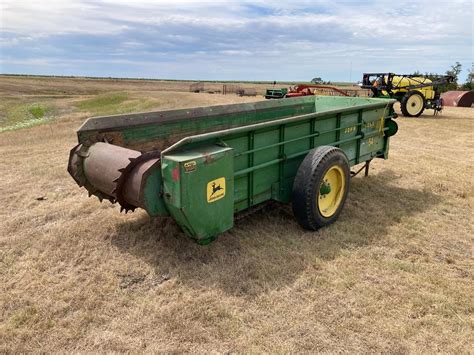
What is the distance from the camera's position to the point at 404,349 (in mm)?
2619

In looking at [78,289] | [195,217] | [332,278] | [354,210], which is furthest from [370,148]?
[78,289]

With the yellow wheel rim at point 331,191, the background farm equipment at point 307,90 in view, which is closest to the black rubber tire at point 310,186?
the yellow wheel rim at point 331,191

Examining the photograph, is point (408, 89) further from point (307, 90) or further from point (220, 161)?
point (220, 161)

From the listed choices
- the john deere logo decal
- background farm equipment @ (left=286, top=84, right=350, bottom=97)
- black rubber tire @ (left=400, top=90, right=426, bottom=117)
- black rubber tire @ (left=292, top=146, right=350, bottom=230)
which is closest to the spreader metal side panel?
the john deere logo decal

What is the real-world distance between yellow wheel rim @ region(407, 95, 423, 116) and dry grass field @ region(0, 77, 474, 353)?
33.1ft

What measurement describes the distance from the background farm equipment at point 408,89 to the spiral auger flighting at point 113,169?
1317cm

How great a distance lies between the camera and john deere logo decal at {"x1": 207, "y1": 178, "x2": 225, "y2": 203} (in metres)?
3.19

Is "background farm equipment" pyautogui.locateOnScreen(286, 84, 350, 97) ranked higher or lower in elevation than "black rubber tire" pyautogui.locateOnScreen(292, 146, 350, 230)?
higher

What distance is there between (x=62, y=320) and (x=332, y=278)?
217cm

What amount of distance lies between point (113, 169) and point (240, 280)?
1.47 metres

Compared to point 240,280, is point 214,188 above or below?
above

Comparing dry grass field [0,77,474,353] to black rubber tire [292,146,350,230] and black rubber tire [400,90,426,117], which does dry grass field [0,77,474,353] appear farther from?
black rubber tire [400,90,426,117]

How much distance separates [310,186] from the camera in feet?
13.1

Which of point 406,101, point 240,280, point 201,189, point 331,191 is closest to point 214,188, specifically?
point 201,189
